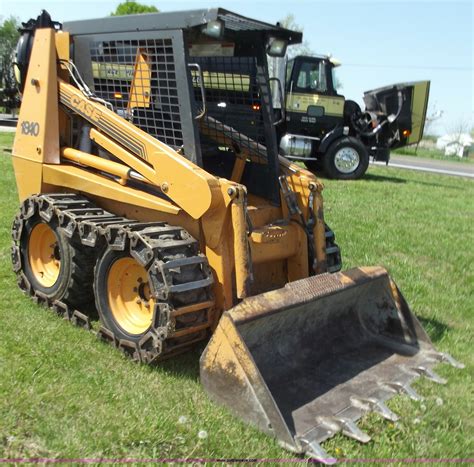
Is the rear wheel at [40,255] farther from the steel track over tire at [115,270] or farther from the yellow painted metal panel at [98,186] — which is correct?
the yellow painted metal panel at [98,186]

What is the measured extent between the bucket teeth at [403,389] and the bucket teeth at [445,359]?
1.67 feet

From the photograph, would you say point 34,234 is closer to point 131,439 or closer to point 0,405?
point 0,405

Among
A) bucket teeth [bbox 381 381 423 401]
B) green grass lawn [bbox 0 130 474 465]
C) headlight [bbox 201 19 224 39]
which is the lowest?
green grass lawn [bbox 0 130 474 465]

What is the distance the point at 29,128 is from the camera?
4.82 metres

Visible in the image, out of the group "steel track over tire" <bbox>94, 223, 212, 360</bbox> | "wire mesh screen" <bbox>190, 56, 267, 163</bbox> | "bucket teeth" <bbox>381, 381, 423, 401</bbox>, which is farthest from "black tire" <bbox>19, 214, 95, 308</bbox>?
"bucket teeth" <bbox>381, 381, 423, 401</bbox>

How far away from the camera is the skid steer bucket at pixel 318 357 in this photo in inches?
124

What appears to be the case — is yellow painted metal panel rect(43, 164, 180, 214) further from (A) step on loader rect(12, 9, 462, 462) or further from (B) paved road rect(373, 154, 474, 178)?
(B) paved road rect(373, 154, 474, 178)

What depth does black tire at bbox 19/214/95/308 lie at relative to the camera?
427 cm

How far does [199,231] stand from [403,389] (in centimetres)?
162

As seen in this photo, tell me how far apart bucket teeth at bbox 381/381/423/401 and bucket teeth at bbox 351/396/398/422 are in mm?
210

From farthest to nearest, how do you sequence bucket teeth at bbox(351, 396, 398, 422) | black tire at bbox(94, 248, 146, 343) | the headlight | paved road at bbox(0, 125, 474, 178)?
paved road at bbox(0, 125, 474, 178) → black tire at bbox(94, 248, 146, 343) → the headlight → bucket teeth at bbox(351, 396, 398, 422)

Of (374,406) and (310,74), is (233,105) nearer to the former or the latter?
(374,406)

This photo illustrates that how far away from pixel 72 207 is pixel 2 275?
1491mm

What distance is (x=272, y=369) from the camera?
12.0ft
